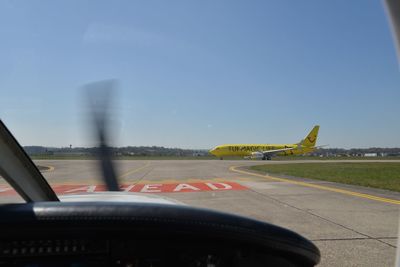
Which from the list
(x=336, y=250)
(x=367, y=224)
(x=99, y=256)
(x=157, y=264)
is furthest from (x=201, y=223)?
(x=367, y=224)

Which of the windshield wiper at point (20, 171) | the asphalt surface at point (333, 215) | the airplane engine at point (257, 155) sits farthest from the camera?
the airplane engine at point (257, 155)

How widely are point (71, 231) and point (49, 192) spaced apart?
154 cm

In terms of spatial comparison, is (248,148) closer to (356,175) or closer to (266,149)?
(266,149)

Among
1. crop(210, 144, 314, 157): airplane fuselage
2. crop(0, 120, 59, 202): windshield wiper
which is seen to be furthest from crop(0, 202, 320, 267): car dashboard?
crop(210, 144, 314, 157): airplane fuselage

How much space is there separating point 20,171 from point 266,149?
73.9m

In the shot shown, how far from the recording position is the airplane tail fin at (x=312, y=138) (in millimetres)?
74625

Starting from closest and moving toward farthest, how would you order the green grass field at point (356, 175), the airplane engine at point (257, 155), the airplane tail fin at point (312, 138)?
the green grass field at point (356, 175)
the airplane engine at point (257, 155)
the airplane tail fin at point (312, 138)

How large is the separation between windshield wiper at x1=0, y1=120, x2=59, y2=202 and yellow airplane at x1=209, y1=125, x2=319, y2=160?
66.9 meters

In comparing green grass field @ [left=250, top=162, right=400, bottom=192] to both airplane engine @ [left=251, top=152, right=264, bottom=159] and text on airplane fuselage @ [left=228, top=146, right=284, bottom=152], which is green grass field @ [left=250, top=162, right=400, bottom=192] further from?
text on airplane fuselage @ [left=228, top=146, right=284, bottom=152]

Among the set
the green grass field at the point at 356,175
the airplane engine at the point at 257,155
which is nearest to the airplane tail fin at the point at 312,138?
the airplane engine at the point at 257,155

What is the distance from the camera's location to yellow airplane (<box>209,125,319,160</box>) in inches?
2810

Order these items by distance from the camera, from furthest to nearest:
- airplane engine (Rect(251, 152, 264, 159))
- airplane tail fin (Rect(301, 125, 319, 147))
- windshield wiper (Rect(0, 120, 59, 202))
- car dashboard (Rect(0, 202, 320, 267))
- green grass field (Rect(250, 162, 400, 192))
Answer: airplane tail fin (Rect(301, 125, 319, 147))
airplane engine (Rect(251, 152, 264, 159))
green grass field (Rect(250, 162, 400, 192))
windshield wiper (Rect(0, 120, 59, 202))
car dashboard (Rect(0, 202, 320, 267))

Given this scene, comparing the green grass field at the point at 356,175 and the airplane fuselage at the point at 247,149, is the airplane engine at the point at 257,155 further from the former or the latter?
the green grass field at the point at 356,175

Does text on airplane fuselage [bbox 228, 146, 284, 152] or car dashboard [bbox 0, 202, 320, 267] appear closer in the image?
car dashboard [bbox 0, 202, 320, 267]
